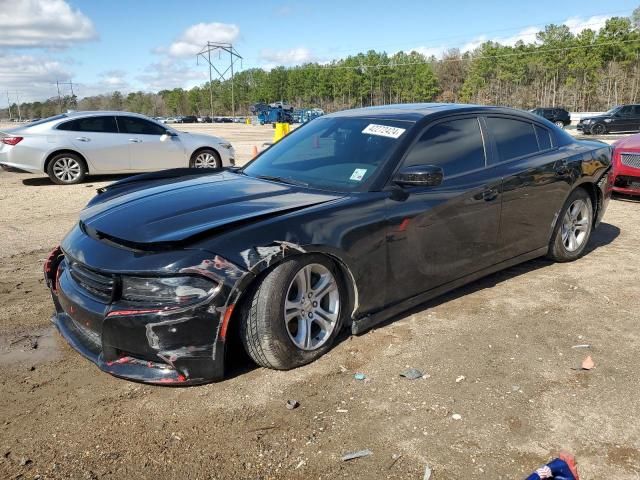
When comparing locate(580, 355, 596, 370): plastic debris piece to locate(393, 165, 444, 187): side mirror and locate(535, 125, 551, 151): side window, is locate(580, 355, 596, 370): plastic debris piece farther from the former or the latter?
locate(535, 125, 551, 151): side window

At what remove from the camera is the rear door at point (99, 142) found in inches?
422

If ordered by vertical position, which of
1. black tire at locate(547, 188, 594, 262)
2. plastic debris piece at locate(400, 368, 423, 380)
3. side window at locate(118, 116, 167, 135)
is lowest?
plastic debris piece at locate(400, 368, 423, 380)

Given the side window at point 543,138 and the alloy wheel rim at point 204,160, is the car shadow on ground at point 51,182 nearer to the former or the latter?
the alloy wheel rim at point 204,160

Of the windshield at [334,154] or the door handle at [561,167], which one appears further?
the door handle at [561,167]

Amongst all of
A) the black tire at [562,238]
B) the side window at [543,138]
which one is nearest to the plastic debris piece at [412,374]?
the black tire at [562,238]

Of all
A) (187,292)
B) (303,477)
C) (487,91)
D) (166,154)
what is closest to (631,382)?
(303,477)

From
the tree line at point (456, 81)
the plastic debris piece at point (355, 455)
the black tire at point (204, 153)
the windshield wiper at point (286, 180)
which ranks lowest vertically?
the plastic debris piece at point (355, 455)

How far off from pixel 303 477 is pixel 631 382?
207 cm

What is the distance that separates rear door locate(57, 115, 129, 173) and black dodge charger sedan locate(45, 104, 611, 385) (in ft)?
23.7

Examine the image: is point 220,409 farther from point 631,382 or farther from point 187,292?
point 631,382

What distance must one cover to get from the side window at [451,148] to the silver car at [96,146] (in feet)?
27.7

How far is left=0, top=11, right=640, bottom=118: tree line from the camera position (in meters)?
73.1

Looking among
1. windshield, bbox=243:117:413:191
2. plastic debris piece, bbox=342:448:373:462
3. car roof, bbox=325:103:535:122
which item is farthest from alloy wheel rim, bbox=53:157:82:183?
plastic debris piece, bbox=342:448:373:462

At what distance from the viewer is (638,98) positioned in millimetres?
73438
